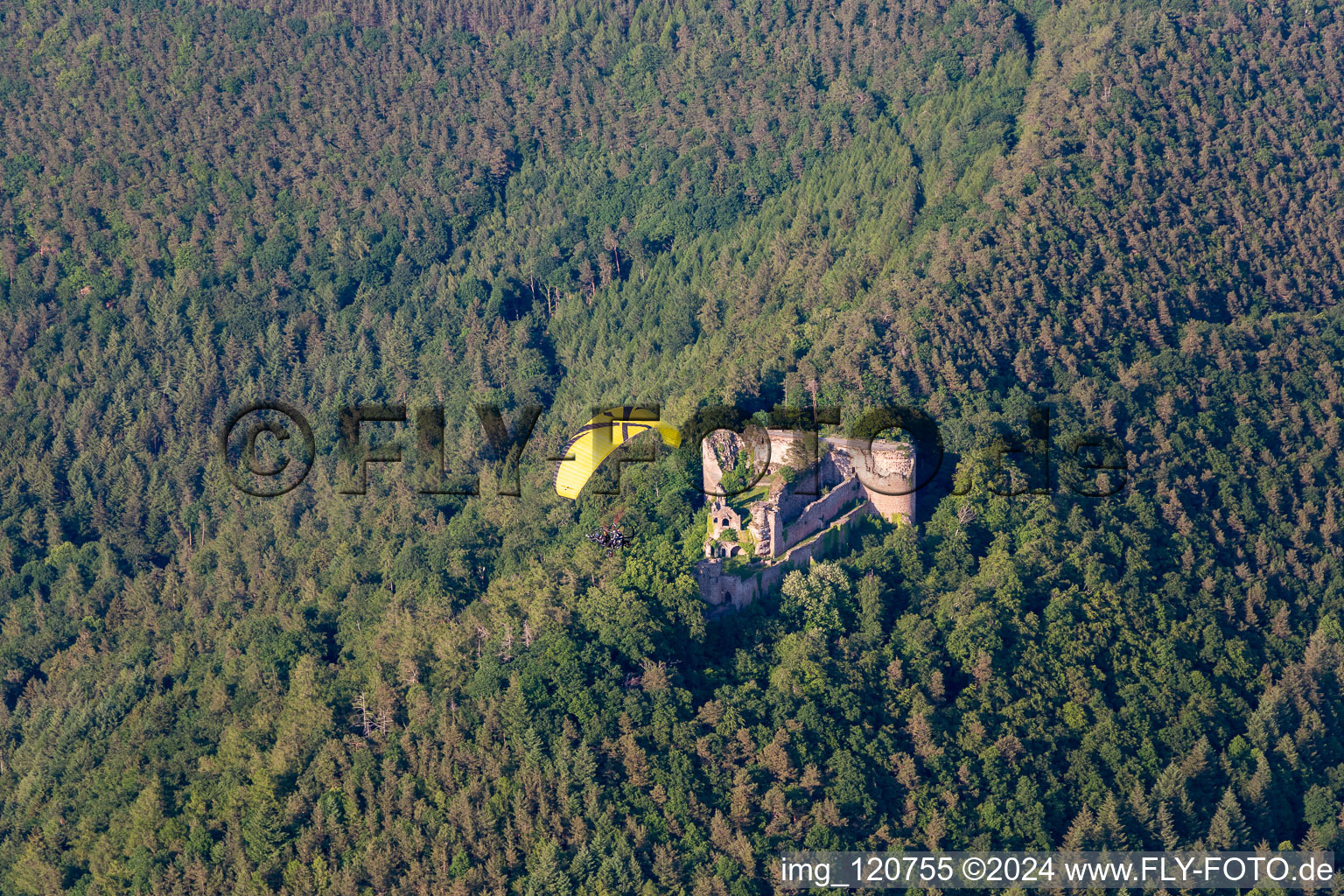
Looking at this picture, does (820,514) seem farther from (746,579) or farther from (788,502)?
(746,579)

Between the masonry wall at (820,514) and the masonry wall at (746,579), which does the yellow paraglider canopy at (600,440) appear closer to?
the masonry wall at (820,514)

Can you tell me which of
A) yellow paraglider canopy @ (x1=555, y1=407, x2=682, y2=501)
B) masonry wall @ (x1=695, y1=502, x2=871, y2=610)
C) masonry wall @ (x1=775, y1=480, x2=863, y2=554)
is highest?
yellow paraglider canopy @ (x1=555, y1=407, x2=682, y2=501)

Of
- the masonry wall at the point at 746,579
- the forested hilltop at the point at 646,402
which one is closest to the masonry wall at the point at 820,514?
the masonry wall at the point at 746,579

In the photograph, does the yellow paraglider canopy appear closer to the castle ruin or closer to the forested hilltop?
the forested hilltop

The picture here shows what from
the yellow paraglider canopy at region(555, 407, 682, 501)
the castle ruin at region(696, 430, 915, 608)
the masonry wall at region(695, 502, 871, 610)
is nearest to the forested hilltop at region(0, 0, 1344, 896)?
the masonry wall at region(695, 502, 871, 610)

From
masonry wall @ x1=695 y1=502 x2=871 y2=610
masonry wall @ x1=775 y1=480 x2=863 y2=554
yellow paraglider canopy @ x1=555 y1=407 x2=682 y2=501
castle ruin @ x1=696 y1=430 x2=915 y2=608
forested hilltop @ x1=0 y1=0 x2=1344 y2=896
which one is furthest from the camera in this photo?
yellow paraglider canopy @ x1=555 y1=407 x2=682 y2=501
